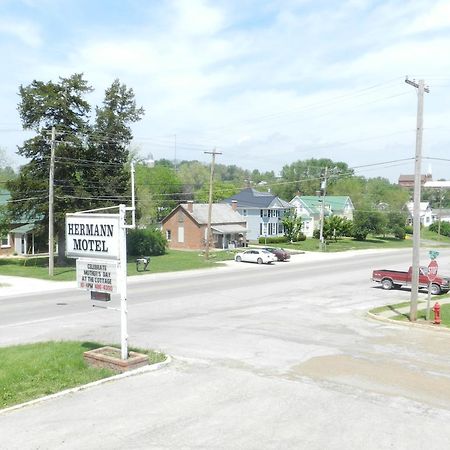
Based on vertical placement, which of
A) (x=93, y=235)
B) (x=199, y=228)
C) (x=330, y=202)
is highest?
(x=330, y=202)

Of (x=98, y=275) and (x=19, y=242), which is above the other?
(x=98, y=275)

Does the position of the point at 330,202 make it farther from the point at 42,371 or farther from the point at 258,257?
the point at 42,371

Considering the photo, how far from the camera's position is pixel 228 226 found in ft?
225

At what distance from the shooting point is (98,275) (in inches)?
531

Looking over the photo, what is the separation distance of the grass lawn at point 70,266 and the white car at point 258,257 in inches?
93.2

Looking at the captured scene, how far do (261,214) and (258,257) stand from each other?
27749 mm

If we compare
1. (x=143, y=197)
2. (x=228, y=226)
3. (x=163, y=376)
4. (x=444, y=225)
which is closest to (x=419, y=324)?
(x=163, y=376)

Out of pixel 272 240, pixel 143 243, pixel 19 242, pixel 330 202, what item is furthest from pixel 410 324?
pixel 330 202

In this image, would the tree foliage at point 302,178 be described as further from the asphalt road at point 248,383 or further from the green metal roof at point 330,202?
the asphalt road at point 248,383

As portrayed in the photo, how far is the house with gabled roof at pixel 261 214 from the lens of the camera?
78812mm

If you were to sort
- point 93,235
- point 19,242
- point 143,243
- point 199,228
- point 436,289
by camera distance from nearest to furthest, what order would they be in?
1. point 93,235
2. point 436,289
3. point 19,242
4. point 143,243
5. point 199,228

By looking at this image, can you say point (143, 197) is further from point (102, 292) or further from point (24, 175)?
point (102, 292)

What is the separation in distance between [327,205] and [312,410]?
93799mm

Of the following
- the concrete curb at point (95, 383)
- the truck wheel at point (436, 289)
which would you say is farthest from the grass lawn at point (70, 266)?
the concrete curb at point (95, 383)
